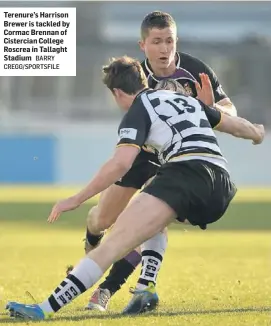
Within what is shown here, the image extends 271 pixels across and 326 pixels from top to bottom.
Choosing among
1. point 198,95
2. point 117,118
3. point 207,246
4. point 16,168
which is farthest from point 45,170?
point 198,95

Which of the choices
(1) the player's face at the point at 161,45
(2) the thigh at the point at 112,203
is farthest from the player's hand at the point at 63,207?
(1) the player's face at the point at 161,45

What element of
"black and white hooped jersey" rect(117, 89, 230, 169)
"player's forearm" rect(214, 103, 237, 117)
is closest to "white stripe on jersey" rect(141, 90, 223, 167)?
"black and white hooped jersey" rect(117, 89, 230, 169)

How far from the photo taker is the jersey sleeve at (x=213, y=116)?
669cm

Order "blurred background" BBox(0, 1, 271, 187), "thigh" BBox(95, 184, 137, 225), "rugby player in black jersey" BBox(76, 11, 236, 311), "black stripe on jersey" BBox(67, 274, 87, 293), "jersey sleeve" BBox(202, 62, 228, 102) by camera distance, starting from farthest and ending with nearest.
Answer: "blurred background" BBox(0, 1, 271, 187)
"jersey sleeve" BBox(202, 62, 228, 102)
"thigh" BBox(95, 184, 137, 225)
"rugby player in black jersey" BBox(76, 11, 236, 311)
"black stripe on jersey" BBox(67, 274, 87, 293)

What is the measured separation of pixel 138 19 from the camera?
101 ft

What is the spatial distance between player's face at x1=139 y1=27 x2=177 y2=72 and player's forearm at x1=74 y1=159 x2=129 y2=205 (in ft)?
4.61

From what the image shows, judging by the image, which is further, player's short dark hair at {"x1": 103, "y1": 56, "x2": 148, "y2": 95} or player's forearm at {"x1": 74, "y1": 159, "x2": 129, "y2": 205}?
player's short dark hair at {"x1": 103, "y1": 56, "x2": 148, "y2": 95}

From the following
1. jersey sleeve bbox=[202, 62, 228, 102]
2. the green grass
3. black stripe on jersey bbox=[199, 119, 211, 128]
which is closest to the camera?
black stripe on jersey bbox=[199, 119, 211, 128]

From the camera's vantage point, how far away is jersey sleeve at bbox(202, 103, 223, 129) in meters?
6.69

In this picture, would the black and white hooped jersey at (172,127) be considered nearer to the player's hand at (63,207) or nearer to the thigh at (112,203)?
the player's hand at (63,207)

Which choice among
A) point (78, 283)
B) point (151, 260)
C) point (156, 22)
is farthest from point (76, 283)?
point (156, 22)

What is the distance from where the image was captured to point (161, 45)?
287 inches

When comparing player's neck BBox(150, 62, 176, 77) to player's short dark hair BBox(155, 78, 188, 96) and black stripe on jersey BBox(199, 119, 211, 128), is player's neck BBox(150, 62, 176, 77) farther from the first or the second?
black stripe on jersey BBox(199, 119, 211, 128)

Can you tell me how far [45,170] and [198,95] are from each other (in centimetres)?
1941
